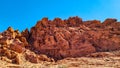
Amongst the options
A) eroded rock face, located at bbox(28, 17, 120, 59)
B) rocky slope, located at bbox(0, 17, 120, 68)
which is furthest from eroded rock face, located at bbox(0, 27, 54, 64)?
eroded rock face, located at bbox(28, 17, 120, 59)

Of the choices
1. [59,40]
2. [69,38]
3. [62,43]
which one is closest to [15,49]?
[59,40]

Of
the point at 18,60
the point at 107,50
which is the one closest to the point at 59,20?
the point at 107,50

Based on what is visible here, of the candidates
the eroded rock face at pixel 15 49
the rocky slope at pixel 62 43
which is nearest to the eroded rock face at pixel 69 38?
the rocky slope at pixel 62 43

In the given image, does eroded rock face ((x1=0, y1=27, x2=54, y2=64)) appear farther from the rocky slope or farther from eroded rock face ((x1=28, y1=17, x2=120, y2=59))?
eroded rock face ((x1=28, y1=17, x2=120, y2=59))

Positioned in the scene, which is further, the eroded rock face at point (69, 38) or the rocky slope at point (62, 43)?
the eroded rock face at point (69, 38)

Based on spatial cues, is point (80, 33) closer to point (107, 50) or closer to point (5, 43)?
point (107, 50)

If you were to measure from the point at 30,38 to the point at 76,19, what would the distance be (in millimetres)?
8746

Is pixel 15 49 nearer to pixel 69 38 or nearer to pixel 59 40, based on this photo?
A: pixel 59 40

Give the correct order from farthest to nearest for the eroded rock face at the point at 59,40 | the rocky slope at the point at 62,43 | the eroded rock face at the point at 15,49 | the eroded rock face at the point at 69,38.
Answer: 1. the eroded rock face at the point at 69,38
2. the eroded rock face at the point at 59,40
3. the rocky slope at the point at 62,43
4. the eroded rock face at the point at 15,49

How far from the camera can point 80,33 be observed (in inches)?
1818

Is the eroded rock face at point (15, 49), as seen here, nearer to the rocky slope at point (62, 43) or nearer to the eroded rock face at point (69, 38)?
the rocky slope at point (62, 43)

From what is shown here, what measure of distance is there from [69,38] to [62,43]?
1.62m

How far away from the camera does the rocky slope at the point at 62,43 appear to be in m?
40.7

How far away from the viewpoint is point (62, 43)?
44.7 metres
